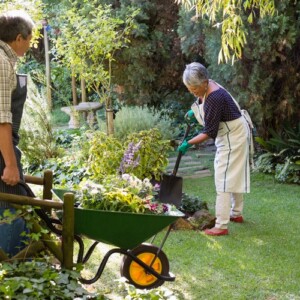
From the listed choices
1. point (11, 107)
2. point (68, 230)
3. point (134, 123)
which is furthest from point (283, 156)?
point (11, 107)

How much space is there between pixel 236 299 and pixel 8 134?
72.4 inches

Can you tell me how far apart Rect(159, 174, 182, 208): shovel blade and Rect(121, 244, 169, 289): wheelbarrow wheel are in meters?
1.22

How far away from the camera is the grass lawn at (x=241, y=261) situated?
12.8 ft

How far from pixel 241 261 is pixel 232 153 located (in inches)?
43.3

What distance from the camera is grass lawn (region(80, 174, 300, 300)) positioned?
3.90 m

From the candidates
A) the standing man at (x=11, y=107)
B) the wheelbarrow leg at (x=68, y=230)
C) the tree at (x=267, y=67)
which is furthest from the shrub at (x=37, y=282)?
the tree at (x=267, y=67)

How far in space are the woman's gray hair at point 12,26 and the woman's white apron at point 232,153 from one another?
7.69ft

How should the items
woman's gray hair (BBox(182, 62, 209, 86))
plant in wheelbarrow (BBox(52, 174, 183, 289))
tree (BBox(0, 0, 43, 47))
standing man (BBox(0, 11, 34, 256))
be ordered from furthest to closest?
tree (BBox(0, 0, 43, 47))
woman's gray hair (BBox(182, 62, 209, 86))
plant in wheelbarrow (BBox(52, 174, 183, 289))
standing man (BBox(0, 11, 34, 256))

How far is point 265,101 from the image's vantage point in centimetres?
797

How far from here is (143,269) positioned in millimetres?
3787

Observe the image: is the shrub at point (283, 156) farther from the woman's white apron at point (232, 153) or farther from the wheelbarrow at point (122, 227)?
the wheelbarrow at point (122, 227)

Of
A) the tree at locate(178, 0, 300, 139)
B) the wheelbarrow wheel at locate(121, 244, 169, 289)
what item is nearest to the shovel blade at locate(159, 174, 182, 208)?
the wheelbarrow wheel at locate(121, 244, 169, 289)

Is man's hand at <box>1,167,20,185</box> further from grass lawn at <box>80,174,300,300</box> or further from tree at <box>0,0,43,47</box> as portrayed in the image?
tree at <box>0,0,43,47</box>

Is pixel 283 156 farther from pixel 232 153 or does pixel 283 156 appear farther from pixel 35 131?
pixel 35 131
